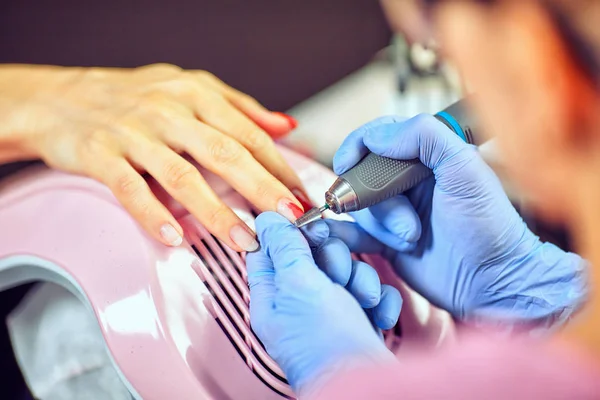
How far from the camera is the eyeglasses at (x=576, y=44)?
0.47m

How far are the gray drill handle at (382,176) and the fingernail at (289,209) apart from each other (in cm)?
9

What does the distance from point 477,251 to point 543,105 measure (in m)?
0.25

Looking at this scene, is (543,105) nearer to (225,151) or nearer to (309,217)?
(309,217)

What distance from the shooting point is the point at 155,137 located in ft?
2.73

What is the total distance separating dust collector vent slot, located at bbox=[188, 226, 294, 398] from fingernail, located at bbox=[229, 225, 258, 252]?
22 millimetres

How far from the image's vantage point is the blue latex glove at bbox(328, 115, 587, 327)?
2.30 ft

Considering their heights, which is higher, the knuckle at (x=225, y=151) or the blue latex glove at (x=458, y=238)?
the knuckle at (x=225, y=151)

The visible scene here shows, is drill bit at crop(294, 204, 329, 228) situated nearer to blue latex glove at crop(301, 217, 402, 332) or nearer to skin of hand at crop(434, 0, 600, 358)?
blue latex glove at crop(301, 217, 402, 332)

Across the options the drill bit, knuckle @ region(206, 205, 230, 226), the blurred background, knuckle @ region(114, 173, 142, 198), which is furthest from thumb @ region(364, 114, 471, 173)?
the blurred background

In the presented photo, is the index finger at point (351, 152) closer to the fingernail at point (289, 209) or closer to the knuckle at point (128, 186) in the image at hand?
the fingernail at point (289, 209)

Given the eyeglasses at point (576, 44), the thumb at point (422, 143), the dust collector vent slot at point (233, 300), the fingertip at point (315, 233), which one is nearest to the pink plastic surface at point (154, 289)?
the dust collector vent slot at point (233, 300)

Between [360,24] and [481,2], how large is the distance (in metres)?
0.96

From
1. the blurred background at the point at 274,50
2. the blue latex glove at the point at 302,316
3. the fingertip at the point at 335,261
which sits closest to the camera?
the blue latex glove at the point at 302,316

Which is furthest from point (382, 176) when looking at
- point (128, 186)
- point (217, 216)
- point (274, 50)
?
point (274, 50)
